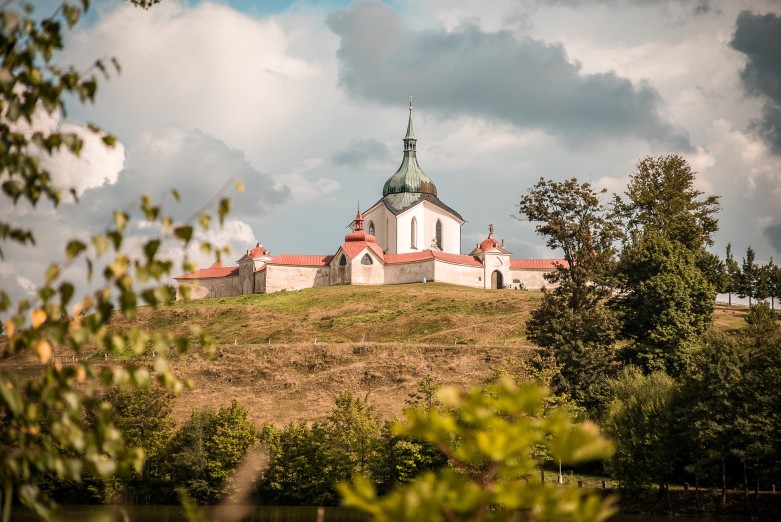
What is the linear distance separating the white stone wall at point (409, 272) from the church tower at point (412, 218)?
674 centimetres

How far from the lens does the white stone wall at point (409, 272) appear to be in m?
98.9

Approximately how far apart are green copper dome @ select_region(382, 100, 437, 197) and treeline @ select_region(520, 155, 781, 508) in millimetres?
44154

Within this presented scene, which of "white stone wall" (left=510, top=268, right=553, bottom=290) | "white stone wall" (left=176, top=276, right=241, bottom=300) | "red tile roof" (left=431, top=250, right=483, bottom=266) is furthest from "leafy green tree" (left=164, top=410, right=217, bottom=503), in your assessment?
"white stone wall" (left=510, top=268, right=553, bottom=290)

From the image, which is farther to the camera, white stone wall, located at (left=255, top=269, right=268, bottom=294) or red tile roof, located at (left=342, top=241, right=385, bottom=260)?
white stone wall, located at (left=255, top=269, right=268, bottom=294)

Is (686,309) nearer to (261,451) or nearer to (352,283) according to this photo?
(261,451)

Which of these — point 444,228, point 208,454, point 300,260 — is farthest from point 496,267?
point 208,454

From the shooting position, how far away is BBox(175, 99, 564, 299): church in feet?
328

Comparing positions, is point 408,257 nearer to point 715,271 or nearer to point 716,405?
point 715,271

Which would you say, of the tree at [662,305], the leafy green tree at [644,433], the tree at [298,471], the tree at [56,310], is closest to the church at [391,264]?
the tree at [662,305]

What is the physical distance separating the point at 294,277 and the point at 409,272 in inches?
462

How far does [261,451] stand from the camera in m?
51.3

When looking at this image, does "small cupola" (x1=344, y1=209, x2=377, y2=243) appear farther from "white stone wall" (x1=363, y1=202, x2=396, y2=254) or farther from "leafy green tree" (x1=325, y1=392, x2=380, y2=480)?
"leafy green tree" (x1=325, y1=392, x2=380, y2=480)

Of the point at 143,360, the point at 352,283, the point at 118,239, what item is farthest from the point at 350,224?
the point at 118,239

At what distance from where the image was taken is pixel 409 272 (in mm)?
100062
